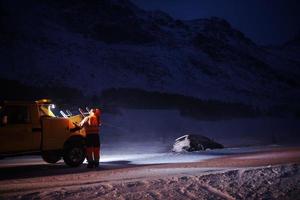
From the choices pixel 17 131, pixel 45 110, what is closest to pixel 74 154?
pixel 45 110

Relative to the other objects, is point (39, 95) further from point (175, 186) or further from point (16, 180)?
point (175, 186)

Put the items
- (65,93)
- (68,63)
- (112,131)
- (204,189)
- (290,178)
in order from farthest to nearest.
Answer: (68,63) → (65,93) → (112,131) → (290,178) → (204,189)

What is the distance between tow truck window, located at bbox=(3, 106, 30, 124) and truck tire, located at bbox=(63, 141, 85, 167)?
Answer: 71.2 inches

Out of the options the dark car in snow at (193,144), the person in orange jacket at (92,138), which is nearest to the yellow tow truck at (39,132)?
the person in orange jacket at (92,138)

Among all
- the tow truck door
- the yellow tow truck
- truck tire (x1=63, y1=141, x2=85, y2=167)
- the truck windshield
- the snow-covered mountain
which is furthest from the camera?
the snow-covered mountain

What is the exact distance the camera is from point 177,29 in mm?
117188

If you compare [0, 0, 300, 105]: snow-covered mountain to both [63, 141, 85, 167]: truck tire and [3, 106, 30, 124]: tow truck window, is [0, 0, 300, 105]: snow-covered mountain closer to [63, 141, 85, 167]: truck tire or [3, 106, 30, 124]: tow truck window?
[63, 141, 85, 167]: truck tire

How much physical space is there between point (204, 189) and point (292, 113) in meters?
64.8

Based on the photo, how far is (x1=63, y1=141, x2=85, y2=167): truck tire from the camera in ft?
50.8

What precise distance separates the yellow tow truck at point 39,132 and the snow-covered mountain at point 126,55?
42.2 metres

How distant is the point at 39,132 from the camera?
1470 centimetres

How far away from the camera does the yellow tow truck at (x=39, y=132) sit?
14000 mm

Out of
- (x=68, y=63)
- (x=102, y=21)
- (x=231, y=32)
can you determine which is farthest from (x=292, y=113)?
(x=231, y=32)

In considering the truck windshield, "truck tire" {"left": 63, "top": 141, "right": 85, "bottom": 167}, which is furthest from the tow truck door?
"truck tire" {"left": 63, "top": 141, "right": 85, "bottom": 167}
